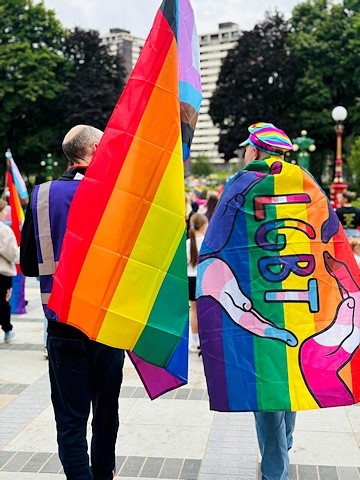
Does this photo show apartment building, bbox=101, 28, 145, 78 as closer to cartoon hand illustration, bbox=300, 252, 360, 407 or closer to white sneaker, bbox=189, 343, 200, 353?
white sneaker, bbox=189, 343, 200, 353

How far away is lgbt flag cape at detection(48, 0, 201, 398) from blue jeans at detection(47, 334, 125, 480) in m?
0.35

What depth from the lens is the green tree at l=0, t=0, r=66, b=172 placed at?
142ft

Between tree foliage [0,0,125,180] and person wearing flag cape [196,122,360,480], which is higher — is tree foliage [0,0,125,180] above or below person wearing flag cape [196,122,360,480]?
above

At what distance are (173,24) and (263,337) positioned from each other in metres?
1.59

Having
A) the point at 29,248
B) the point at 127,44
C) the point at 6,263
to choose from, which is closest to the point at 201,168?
the point at 127,44

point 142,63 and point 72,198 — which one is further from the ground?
point 142,63

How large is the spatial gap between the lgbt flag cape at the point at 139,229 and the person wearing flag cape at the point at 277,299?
401 millimetres

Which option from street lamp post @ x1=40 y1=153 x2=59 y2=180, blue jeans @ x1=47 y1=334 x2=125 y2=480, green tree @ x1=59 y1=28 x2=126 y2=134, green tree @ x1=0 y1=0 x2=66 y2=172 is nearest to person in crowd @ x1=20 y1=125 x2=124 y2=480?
blue jeans @ x1=47 y1=334 x2=125 y2=480

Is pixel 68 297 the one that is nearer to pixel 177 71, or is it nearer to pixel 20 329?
pixel 177 71

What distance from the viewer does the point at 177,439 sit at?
5.04 metres

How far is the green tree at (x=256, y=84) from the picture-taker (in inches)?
1817

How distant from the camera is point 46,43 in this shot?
46.7 meters

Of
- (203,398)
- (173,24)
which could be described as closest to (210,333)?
(173,24)

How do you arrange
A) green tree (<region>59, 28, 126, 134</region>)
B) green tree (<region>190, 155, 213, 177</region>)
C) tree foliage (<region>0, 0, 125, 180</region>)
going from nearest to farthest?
tree foliage (<region>0, 0, 125, 180</region>) < green tree (<region>59, 28, 126, 134</region>) < green tree (<region>190, 155, 213, 177</region>)
